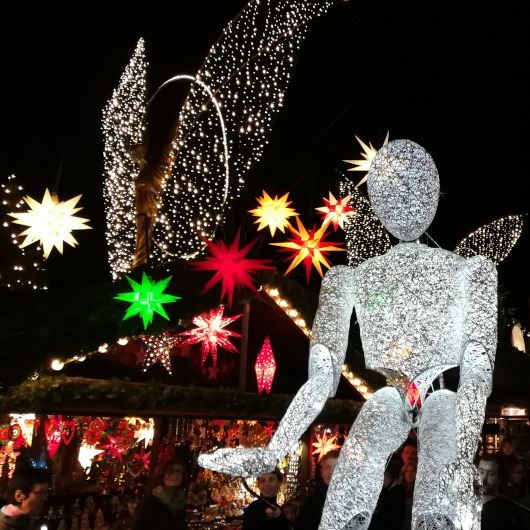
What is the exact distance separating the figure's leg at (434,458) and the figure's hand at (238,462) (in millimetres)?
528

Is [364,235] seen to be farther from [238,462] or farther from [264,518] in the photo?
[238,462]

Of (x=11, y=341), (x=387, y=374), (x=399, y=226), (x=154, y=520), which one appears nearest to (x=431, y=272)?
(x=399, y=226)

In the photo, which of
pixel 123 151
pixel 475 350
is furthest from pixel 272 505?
pixel 123 151

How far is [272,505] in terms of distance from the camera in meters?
3.74

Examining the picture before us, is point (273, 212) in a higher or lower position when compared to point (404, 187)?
higher

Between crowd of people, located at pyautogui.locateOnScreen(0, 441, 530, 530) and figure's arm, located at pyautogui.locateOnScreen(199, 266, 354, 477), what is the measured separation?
1.11 meters

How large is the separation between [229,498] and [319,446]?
189 cm

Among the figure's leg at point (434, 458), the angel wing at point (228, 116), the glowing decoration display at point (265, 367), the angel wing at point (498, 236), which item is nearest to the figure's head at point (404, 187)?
the figure's leg at point (434, 458)

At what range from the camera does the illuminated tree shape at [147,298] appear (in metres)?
4.52

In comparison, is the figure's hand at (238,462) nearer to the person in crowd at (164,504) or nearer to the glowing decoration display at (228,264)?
the person in crowd at (164,504)

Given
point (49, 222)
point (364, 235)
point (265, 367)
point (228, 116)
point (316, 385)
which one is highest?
point (228, 116)

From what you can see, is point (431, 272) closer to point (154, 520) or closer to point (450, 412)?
point (450, 412)

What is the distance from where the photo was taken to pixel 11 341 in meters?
4.02

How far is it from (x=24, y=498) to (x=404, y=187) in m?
2.87
